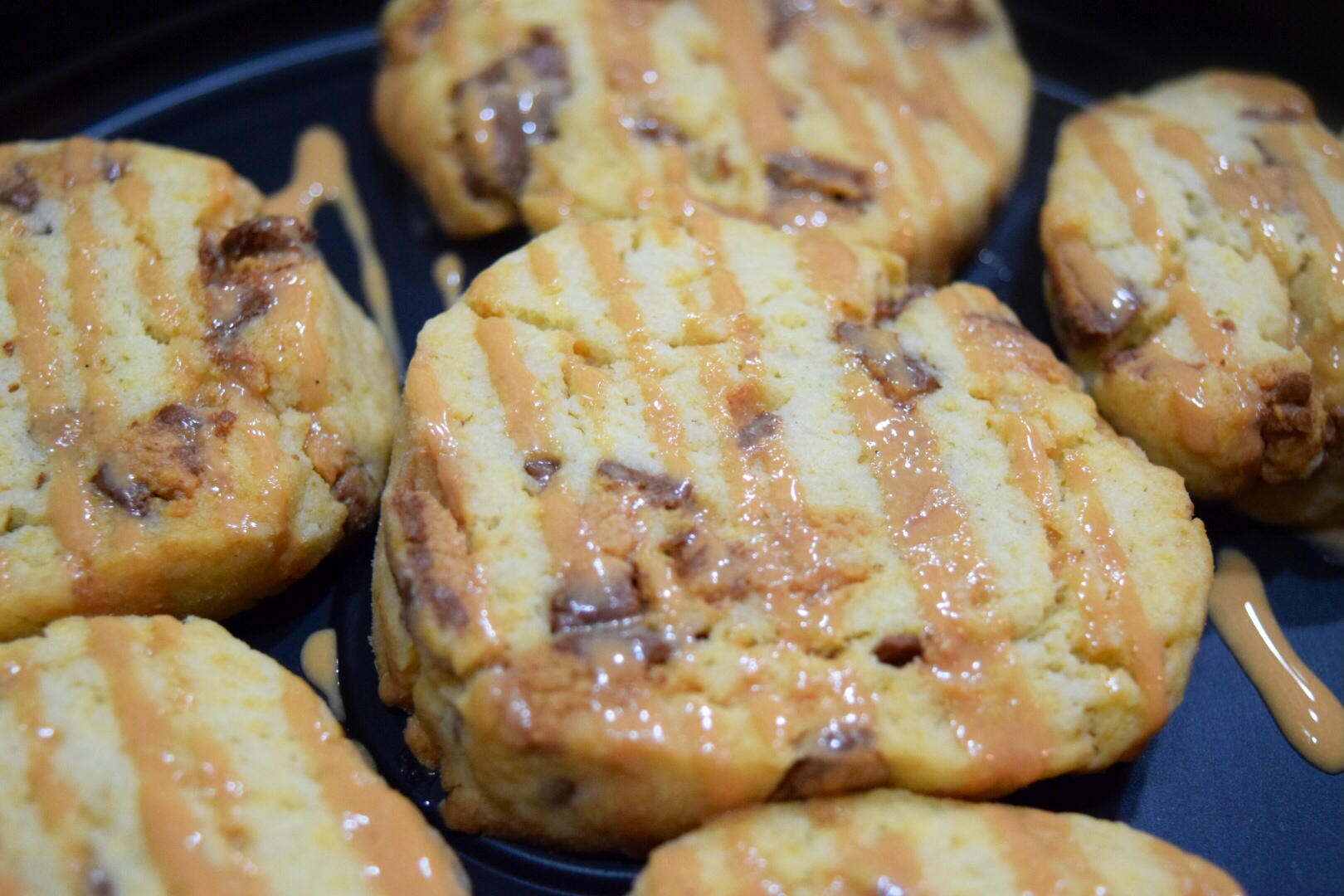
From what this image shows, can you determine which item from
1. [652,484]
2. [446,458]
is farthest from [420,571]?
[652,484]

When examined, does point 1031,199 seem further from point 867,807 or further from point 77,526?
point 77,526

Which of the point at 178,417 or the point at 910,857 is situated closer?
the point at 910,857

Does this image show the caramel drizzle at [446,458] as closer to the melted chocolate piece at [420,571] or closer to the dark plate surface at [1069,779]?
the melted chocolate piece at [420,571]

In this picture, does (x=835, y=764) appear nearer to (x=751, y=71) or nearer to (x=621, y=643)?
(x=621, y=643)

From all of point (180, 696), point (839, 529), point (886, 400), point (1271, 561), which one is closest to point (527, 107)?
point (886, 400)

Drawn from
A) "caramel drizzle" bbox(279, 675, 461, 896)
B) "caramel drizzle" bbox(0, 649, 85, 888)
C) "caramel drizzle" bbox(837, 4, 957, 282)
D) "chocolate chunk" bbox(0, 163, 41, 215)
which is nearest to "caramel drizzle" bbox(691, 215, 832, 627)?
"caramel drizzle" bbox(837, 4, 957, 282)
